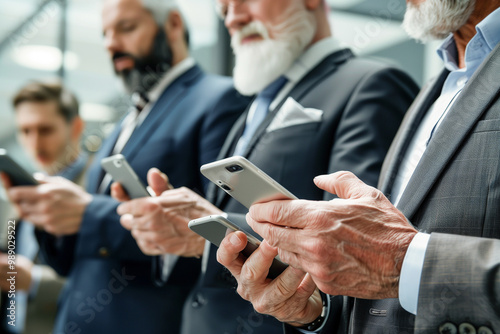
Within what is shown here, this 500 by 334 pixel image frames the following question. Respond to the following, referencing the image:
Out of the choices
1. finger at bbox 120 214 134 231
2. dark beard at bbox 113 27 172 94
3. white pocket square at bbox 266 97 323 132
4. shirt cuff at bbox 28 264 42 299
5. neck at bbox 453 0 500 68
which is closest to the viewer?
neck at bbox 453 0 500 68

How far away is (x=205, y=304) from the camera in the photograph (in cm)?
152

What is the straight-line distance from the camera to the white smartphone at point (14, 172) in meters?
1.82

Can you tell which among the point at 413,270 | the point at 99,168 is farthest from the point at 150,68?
the point at 413,270

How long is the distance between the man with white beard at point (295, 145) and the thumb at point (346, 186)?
16.8 inches

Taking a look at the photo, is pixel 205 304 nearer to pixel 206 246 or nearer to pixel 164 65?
pixel 206 246

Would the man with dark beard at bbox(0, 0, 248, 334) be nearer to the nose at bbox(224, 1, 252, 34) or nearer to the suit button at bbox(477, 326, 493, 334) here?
the nose at bbox(224, 1, 252, 34)

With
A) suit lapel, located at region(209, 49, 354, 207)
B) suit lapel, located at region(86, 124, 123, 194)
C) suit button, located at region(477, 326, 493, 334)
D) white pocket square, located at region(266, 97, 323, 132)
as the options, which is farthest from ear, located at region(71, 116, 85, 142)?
suit button, located at region(477, 326, 493, 334)

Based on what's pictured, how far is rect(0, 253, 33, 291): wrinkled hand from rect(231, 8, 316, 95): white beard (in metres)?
1.54

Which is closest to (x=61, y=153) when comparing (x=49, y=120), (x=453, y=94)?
(x=49, y=120)

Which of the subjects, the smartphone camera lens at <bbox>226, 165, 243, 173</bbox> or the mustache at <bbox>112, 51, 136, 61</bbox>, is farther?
the mustache at <bbox>112, 51, 136, 61</bbox>

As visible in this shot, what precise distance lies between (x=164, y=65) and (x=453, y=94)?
4.67ft

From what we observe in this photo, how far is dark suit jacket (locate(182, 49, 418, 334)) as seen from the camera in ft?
4.50

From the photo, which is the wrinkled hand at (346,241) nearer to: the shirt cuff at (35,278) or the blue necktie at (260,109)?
the blue necktie at (260,109)

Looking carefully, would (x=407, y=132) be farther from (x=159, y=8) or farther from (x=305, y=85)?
(x=159, y=8)
